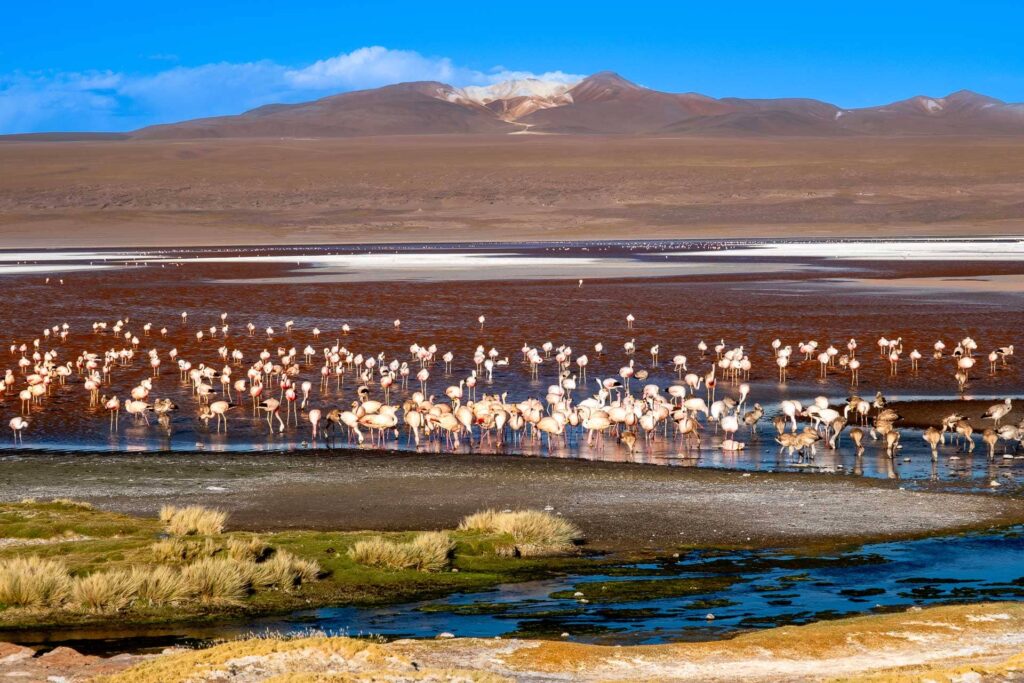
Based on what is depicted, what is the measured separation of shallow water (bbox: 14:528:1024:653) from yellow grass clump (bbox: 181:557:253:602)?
49cm

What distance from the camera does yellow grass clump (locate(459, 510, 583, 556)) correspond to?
13.5 m

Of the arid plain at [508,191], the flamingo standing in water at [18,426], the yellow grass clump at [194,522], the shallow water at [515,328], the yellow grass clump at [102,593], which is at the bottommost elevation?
the yellow grass clump at [102,593]

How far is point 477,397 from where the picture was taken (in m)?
25.8

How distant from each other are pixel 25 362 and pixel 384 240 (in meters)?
72.2

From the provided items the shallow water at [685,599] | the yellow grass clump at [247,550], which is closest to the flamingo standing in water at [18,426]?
the yellow grass clump at [247,550]

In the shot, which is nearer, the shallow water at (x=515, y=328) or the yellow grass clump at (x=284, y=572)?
the yellow grass clump at (x=284, y=572)

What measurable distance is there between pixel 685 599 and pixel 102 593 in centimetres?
475

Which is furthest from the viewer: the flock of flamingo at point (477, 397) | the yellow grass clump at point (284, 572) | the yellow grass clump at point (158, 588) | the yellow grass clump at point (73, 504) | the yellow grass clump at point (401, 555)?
the flock of flamingo at point (477, 397)

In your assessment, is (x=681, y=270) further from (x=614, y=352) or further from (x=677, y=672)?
(x=677, y=672)

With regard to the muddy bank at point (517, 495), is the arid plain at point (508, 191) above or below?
above

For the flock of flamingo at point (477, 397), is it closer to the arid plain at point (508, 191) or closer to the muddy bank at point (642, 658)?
the muddy bank at point (642, 658)

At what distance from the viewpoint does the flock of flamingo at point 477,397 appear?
20.5 m

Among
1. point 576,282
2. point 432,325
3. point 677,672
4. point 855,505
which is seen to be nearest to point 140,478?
point 855,505

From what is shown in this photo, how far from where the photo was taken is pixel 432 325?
36344mm
